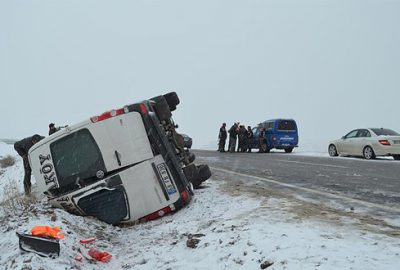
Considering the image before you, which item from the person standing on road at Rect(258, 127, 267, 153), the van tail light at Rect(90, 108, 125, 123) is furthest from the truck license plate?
the person standing on road at Rect(258, 127, 267, 153)

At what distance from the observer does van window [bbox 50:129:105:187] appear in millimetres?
6047

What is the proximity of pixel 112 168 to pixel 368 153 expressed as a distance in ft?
44.9

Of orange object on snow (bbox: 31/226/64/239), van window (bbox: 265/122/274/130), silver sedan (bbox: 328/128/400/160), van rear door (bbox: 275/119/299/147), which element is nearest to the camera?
orange object on snow (bbox: 31/226/64/239)

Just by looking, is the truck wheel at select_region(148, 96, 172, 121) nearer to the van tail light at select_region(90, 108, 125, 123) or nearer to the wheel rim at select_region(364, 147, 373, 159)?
the van tail light at select_region(90, 108, 125, 123)

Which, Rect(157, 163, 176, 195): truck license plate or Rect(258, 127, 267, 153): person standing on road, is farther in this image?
Rect(258, 127, 267, 153): person standing on road

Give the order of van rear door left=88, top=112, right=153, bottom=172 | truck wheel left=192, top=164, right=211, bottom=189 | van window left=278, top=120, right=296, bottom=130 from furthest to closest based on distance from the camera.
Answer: van window left=278, top=120, right=296, bottom=130 → truck wheel left=192, top=164, right=211, bottom=189 → van rear door left=88, top=112, right=153, bottom=172

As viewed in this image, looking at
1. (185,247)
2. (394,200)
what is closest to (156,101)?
(185,247)

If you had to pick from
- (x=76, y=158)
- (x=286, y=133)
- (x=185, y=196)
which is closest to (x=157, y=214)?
→ (x=185, y=196)

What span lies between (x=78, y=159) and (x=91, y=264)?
7.02 feet

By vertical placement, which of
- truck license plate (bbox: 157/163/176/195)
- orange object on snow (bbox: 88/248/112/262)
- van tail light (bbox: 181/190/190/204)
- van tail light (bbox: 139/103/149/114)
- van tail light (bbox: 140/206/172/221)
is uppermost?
van tail light (bbox: 139/103/149/114)

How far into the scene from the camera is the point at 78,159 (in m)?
6.12

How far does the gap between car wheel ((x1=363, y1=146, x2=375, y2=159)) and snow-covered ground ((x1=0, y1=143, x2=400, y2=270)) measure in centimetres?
1158

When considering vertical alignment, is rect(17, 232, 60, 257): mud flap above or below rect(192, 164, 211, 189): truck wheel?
below

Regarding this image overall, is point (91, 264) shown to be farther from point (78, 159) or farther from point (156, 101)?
point (156, 101)
